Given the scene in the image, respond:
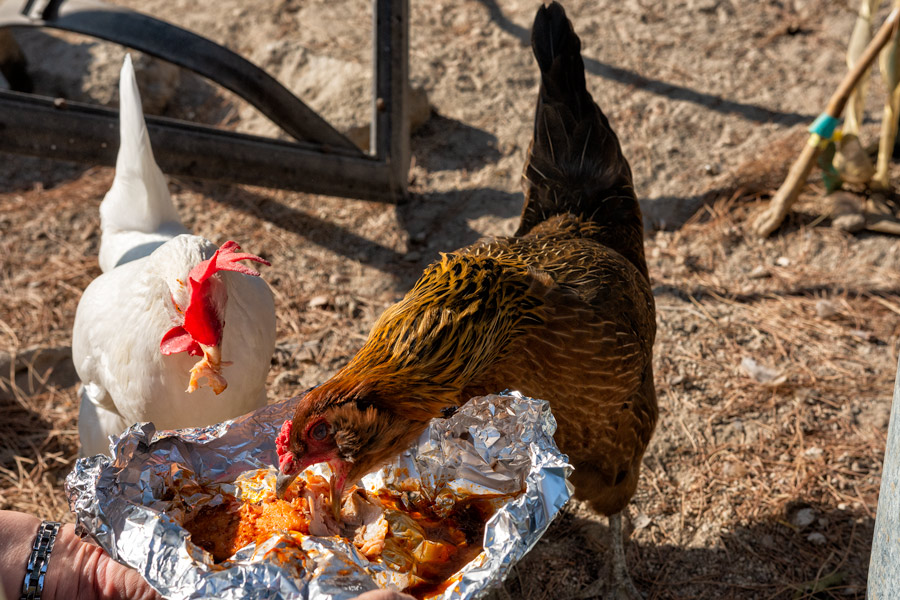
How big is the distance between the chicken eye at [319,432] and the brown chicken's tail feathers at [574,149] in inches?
53.1

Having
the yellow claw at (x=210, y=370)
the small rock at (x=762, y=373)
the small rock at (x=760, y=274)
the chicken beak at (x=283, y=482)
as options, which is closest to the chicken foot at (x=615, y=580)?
the small rock at (x=762, y=373)

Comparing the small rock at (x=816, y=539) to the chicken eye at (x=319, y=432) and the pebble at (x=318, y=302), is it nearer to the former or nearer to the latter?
the chicken eye at (x=319, y=432)

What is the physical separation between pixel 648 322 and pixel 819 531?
3.42 ft

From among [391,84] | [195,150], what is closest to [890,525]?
[391,84]

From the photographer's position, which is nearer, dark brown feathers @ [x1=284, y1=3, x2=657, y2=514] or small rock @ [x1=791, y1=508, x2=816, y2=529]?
dark brown feathers @ [x1=284, y1=3, x2=657, y2=514]

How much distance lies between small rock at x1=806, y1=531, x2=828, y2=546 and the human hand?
2185mm

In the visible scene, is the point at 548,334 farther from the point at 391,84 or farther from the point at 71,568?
the point at 391,84

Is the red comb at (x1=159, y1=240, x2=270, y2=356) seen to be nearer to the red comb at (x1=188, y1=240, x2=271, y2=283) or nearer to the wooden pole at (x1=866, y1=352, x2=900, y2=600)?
the red comb at (x1=188, y1=240, x2=271, y2=283)

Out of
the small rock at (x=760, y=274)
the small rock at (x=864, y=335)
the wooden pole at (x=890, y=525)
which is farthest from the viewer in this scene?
the small rock at (x=760, y=274)

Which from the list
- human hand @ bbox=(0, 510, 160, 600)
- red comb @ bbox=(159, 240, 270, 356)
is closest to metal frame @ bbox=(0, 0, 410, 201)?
red comb @ bbox=(159, 240, 270, 356)

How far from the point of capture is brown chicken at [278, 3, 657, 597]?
1766 millimetres

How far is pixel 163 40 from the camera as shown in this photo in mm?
3387

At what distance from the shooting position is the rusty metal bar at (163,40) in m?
3.37

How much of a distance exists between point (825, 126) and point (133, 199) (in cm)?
321
